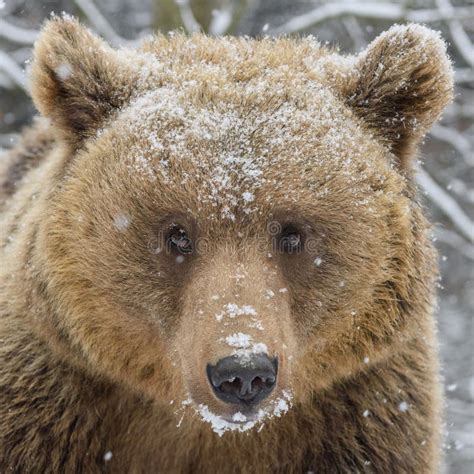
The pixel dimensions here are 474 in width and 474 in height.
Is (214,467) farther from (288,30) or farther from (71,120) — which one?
(288,30)

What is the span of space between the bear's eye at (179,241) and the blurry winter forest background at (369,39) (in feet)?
14.0

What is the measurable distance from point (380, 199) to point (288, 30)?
508 cm

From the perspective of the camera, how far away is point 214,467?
14.4ft

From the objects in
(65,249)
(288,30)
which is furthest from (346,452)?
(288,30)

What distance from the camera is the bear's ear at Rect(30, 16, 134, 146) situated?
4.08m

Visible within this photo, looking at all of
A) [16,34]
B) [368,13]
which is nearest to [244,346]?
[368,13]

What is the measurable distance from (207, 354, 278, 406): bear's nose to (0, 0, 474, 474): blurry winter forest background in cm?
484

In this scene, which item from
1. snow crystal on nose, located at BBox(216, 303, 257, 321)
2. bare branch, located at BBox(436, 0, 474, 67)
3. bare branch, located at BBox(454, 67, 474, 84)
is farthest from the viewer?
bare branch, located at BBox(454, 67, 474, 84)

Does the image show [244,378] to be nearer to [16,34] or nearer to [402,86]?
[402,86]

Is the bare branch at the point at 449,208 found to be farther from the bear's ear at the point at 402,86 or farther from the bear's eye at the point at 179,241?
the bear's eye at the point at 179,241

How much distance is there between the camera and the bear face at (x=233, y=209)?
3734 millimetres

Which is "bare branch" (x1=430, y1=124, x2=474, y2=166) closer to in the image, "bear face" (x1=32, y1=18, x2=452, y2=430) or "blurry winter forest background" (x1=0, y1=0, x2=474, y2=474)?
"blurry winter forest background" (x1=0, y1=0, x2=474, y2=474)

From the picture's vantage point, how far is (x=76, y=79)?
4.08m

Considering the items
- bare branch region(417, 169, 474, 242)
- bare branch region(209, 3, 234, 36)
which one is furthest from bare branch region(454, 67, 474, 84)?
bare branch region(209, 3, 234, 36)
